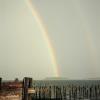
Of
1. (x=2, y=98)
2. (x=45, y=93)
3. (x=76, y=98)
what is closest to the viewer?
(x=2, y=98)

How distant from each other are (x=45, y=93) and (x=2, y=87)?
48189 mm

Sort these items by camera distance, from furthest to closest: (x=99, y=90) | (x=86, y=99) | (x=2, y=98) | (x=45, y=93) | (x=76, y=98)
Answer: (x=99, y=90), (x=45, y=93), (x=76, y=98), (x=86, y=99), (x=2, y=98)

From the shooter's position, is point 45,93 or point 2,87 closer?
point 2,87

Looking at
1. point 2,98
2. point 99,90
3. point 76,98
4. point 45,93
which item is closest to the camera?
point 2,98

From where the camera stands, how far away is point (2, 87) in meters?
19.2

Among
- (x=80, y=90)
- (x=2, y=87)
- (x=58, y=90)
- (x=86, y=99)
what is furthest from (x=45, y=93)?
(x=2, y=87)

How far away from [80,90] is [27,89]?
165ft

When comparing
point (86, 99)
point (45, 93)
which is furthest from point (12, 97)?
point (45, 93)

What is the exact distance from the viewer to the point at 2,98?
59.4 feet

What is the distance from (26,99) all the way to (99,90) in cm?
5498

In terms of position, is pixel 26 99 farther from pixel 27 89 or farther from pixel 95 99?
pixel 95 99

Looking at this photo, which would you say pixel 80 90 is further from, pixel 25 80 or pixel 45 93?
pixel 25 80

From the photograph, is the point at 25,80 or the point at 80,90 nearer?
the point at 25,80

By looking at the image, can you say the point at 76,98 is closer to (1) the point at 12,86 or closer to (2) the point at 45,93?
(2) the point at 45,93
